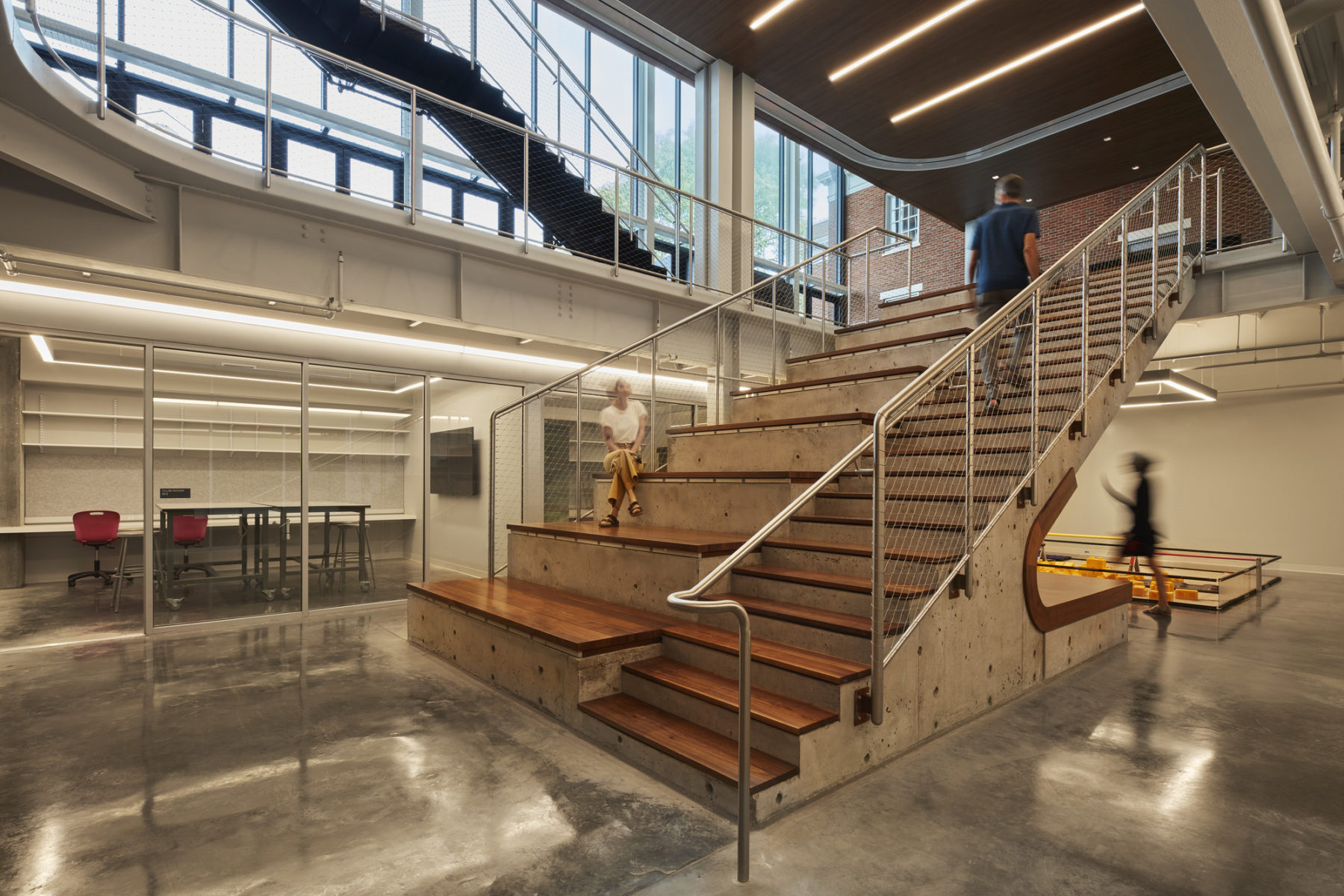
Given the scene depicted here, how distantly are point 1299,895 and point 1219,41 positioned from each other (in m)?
3.82

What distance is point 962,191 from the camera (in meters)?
11.0

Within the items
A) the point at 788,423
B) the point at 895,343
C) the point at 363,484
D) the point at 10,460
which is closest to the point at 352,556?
the point at 363,484

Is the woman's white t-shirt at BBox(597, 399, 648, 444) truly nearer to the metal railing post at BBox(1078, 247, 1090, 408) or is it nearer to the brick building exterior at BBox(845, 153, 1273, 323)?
the metal railing post at BBox(1078, 247, 1090, 408)

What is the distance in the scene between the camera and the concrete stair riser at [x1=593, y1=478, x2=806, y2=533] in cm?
445

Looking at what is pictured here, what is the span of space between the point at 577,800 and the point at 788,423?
3.01 m

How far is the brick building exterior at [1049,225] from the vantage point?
27.7 ft

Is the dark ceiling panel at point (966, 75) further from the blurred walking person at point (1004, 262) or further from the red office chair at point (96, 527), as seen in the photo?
the red office chair at point (96, 527)

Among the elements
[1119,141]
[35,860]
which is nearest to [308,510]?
[35,860]

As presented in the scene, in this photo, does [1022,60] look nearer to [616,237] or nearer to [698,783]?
[616,237]

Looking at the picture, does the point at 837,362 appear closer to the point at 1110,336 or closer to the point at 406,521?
the point at 1110,336

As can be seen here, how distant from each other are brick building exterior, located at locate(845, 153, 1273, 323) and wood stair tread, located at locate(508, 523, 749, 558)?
4.58m

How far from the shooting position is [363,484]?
7.19 meters

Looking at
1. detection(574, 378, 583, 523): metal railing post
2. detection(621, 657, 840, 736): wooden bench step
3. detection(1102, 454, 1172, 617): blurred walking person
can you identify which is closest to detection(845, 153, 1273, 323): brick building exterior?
detection(1102, 454, 1172, 617): blurred walking person

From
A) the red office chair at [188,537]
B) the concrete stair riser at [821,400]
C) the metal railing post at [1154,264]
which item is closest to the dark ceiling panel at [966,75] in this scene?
the metal railing post at [1154,264]
